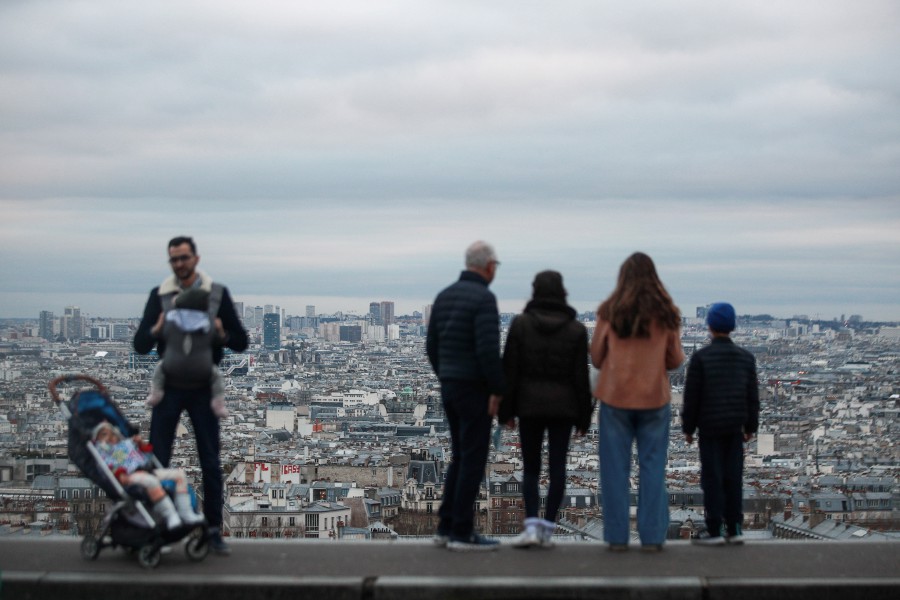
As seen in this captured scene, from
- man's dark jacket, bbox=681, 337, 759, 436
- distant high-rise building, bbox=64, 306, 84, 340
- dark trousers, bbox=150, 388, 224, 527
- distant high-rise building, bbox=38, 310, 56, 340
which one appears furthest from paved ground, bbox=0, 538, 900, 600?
distant high-rise building, bbox=64, 306, 84, 340

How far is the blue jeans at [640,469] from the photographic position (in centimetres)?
845

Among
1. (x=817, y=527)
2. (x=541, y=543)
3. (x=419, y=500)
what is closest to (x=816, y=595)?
(x=541, y=543)

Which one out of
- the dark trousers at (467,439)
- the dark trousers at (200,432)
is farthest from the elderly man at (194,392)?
the dark trousers at (467,439)

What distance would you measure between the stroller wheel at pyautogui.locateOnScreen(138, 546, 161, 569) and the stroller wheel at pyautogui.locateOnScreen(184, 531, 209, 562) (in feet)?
0.87

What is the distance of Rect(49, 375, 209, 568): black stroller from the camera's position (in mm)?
7859

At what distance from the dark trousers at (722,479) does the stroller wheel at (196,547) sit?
126 inches

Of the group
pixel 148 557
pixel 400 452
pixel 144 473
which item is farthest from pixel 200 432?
pixel 400 452

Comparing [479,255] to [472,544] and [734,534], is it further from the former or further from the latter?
[734,534]

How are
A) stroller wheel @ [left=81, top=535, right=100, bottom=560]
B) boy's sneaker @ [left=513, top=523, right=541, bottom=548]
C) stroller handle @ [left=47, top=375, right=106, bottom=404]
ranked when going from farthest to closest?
boy's sneaker @ [left=513, top=523, right=541, bottom=548], stroller handle @ [left=47, top=375, right=106, bottom=404], stroller wheel @ [left=81, top=535, right=100, bottom=560]

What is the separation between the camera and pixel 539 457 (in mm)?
8547

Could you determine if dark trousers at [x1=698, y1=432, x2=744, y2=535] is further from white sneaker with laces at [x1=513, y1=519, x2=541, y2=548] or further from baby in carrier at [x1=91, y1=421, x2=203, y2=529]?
baby in carrier at [x1=91, y1=421, x2=203, y2=529]

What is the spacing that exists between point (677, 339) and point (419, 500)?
2372 inches

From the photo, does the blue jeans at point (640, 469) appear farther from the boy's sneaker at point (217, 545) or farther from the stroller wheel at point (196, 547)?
the stroller wheel at point (196, 547)

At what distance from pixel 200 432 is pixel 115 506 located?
78 centimetres
